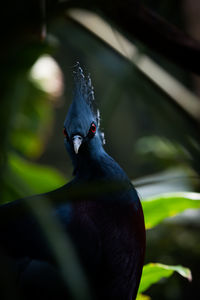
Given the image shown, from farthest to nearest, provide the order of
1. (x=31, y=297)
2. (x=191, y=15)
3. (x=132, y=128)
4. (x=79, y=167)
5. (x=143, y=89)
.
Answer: (x=132, y=128)
(x=191, y=15)
(x=79, y=167)
(x=31, y=297)
(x=143, y=89)

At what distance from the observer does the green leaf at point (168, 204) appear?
3.13ft

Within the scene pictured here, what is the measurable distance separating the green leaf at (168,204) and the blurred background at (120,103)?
34 millimetres

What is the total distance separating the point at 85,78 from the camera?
843 millimetres

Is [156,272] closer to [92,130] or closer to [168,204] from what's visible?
[168,204]

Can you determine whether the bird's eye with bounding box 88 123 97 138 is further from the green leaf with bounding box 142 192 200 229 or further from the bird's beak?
the green leaf with bounding box 142 192 200 229

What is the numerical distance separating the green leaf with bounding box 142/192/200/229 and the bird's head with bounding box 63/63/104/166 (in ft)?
0.67

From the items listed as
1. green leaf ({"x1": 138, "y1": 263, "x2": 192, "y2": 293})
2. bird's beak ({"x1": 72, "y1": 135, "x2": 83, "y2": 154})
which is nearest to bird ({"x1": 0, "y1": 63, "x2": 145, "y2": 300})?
bird's beak ({"x1": 72, "y1": 135, "x2": 83, "y2": 154})

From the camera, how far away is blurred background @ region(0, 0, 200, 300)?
46 cm

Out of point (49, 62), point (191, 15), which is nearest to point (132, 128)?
point (49, 62)

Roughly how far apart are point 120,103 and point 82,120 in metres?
1.12

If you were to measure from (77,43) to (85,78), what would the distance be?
7 centimetres

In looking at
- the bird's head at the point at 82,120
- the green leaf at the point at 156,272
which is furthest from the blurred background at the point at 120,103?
the green leaf at the point at 156,272

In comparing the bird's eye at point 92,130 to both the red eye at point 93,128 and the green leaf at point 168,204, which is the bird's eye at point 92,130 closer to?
the red eye at point 93,128

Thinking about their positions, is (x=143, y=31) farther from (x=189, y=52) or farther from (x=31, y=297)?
(x=31, y=297)
